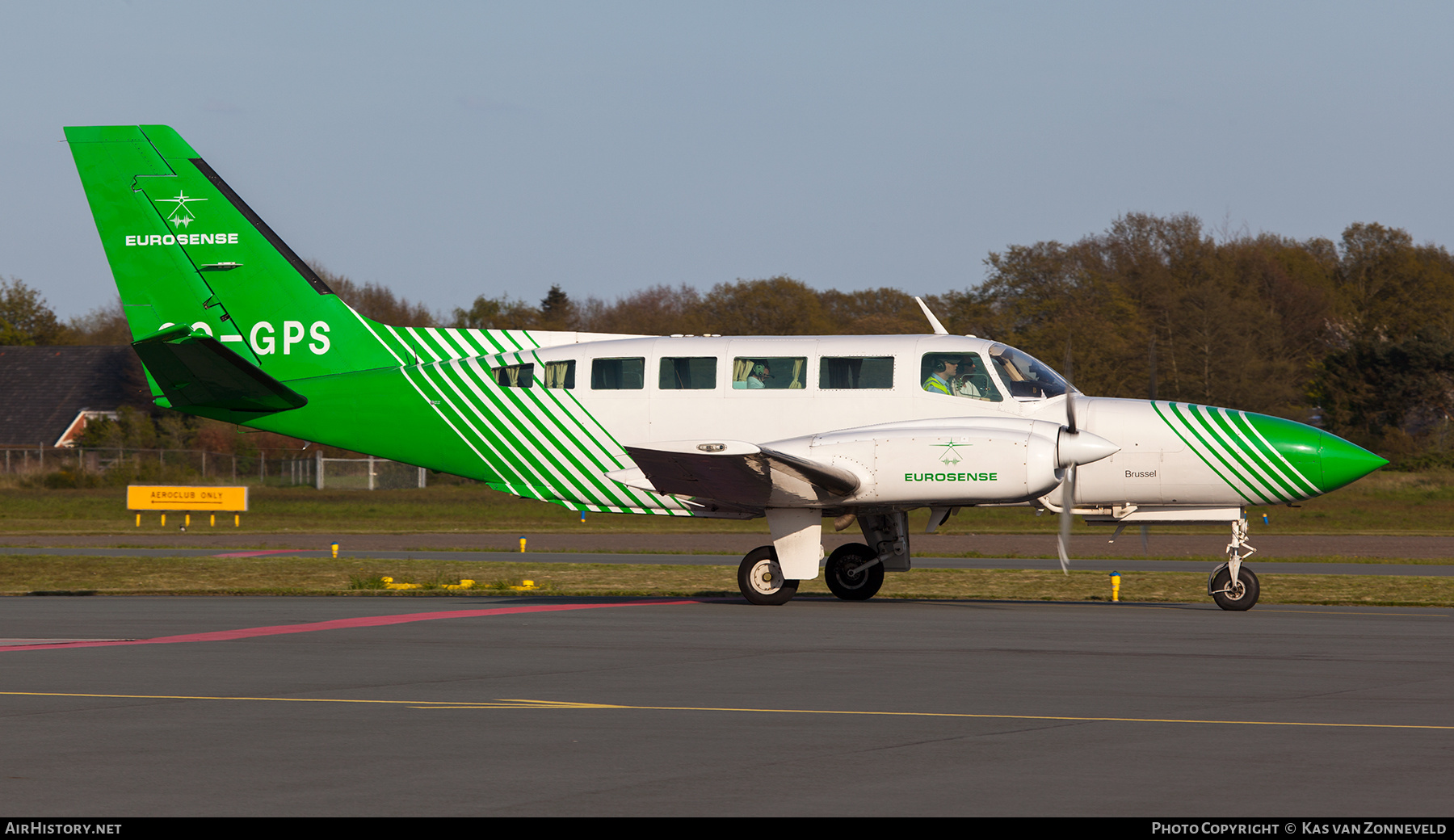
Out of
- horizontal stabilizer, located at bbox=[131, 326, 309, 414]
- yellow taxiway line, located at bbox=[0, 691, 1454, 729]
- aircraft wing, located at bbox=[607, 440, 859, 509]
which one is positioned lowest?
yellow taxiway line, located at bbox=[0, 691, 1454, 729]

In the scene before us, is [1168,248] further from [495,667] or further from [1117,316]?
[495,667]

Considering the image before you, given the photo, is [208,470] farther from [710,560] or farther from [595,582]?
[595,582]

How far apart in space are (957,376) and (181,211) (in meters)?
10.6

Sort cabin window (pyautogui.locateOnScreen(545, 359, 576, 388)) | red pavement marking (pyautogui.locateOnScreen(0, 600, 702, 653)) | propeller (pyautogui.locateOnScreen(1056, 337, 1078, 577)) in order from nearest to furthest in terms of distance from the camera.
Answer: red pavement marking (pyautogui.locateOnScreen(0, 600, 702, 653)) < propeller (pyautogui.locateOnScreen(1056, 337, 1078, 577)) < cabin window (pyautogui.locateOnScreen(545, 359, 576, 388))

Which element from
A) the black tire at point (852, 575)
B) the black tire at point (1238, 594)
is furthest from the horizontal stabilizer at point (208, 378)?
the black tire at point (1238, 594)

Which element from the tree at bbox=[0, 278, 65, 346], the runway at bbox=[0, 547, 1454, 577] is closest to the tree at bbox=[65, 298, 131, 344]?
the tree at bbox=[0, 278, 65, 346]

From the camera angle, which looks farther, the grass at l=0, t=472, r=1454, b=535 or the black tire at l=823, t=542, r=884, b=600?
the grass at l=0, t=472, r=1454, b=535

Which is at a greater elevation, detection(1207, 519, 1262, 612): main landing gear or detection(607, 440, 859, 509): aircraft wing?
detection(607, 440, 859, 509): aircraft wing

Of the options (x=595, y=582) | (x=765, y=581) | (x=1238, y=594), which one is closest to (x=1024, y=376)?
(x=1238, y=594)

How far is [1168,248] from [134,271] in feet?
200

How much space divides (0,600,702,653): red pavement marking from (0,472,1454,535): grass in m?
22.6

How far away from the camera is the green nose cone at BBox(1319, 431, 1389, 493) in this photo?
1627cm

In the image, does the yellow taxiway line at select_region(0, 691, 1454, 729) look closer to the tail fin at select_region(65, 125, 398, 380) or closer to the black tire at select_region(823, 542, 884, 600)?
the black tire at select_region(823, 542, 884, 600)
